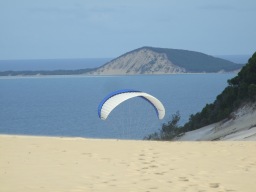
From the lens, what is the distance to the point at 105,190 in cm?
1002

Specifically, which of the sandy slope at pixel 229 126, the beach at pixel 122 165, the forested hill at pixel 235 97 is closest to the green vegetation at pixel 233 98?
the forested hill at pixel 235 97

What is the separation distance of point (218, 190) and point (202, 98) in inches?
7229

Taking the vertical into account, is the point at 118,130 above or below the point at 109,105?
below

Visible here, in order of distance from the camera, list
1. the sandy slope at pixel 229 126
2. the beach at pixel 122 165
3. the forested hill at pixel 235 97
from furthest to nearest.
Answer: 1. the forested hill at pixel 235 97
2. the sandy slope at pixel 229 126
3. the beach at pixel 122 165

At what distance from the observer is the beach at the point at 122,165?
1057cm

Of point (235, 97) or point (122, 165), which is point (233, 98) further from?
point (122, 165)

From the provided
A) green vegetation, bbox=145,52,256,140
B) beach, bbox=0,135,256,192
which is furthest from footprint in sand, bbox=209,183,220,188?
green vegetation, bbox=145,52,256,140

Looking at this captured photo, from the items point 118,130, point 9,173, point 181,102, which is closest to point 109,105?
point 9,173

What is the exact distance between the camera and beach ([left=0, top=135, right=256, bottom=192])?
10570 mm

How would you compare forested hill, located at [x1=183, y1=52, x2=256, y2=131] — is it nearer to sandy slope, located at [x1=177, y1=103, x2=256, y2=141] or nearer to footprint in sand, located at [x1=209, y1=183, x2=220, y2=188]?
sandy slope, located at [x1=177, y1=103, x2=256, y2=141]

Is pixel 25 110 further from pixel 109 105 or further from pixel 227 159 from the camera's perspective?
pixel 227 159

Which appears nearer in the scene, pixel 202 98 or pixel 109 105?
pixel 109 105

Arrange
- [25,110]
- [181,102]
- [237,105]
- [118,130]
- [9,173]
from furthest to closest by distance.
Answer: [181,102] → [25,110] → [118,130] → [237,105] → [9,173]

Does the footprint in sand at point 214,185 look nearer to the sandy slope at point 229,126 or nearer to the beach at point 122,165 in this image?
the beach at point 122,165
